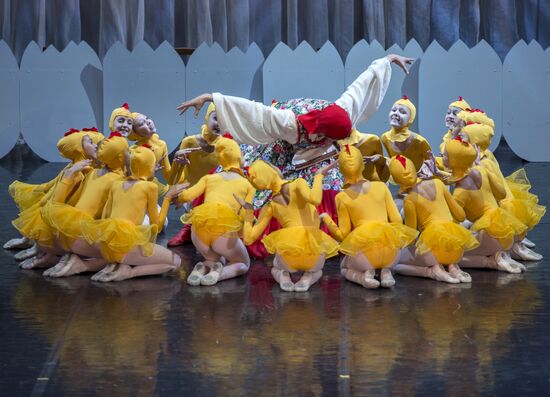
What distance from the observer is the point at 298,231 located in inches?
150

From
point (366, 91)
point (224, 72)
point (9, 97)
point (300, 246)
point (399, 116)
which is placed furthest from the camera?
point (224, 72)

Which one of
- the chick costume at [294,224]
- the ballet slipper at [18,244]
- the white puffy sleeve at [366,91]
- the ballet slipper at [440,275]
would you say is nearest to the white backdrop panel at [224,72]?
the white puffy sleeve at [366,91]

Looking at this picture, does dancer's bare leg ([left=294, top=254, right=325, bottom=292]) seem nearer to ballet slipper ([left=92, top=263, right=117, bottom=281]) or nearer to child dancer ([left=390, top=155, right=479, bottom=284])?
child dancer ([left=390, top=155, right=479, bottom=284])

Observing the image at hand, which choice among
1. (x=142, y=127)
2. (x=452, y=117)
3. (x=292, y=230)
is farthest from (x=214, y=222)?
(x=452, y=117)

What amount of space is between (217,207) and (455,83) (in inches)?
168

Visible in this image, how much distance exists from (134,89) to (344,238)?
4.26m

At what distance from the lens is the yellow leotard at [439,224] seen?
389 centimetres

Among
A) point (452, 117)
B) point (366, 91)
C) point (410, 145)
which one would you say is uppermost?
point (366, 91)

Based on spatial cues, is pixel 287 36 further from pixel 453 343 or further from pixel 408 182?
pixel 453 343

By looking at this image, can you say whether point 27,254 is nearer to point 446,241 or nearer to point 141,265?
point 141,265

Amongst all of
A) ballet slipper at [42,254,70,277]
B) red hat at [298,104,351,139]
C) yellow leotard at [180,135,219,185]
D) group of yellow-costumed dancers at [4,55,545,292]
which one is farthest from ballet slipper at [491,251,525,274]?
ballet slipper at [42,254,70,277]

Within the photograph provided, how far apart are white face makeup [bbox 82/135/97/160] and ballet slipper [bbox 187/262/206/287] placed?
0.71 meters

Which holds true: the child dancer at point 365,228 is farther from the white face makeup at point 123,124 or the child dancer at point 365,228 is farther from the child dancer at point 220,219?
the white face makeup at point 123,124

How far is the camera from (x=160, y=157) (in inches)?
193
